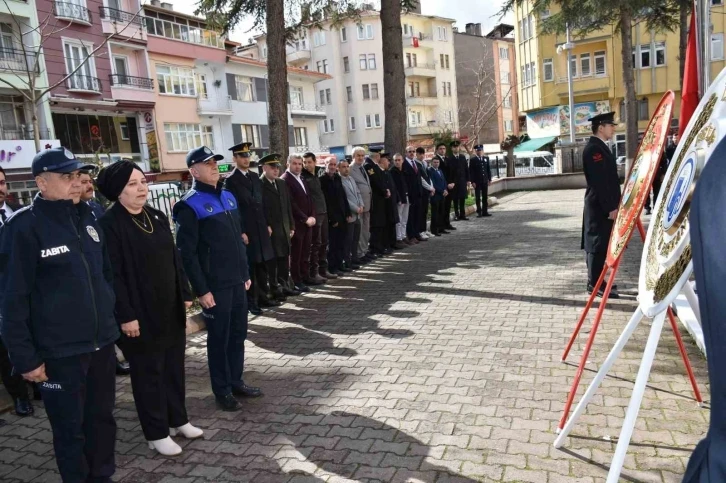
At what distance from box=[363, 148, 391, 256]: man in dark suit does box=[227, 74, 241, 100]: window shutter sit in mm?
30660

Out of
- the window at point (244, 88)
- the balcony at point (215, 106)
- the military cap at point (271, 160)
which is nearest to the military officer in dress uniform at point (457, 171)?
the military cap at point (271, 160)

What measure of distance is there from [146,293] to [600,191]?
511 cm

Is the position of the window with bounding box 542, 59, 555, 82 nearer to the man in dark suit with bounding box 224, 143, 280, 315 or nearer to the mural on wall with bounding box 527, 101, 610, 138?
the mural on wall with bounding box 527, 101, 610, 138

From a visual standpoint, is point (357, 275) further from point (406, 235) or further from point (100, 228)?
point (100, 228)

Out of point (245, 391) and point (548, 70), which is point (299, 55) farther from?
point (245, 391)

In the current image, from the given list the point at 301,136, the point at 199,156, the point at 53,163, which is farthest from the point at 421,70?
the point at 53,163

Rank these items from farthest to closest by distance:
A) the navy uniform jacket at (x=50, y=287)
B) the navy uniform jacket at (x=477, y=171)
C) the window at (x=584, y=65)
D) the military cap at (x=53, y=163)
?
the window at (x=584, y=65) < the navy uniform jacket at (x=477, y=171) < the military cap at (x=53, y=163) < the navy uniform jacket at (x=50, y=287)

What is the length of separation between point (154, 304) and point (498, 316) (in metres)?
4.21

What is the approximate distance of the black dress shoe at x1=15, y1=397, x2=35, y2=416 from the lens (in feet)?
16.0

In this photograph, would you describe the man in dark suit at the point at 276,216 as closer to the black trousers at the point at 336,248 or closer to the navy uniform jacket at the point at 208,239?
the black trousers at the point at 336,248

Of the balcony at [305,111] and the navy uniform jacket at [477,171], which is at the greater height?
the balcony at [305,111]

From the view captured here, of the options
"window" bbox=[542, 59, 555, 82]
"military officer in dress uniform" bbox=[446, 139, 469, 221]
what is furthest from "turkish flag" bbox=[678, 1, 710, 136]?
"window" bbox=[542, 59, 555, 82]

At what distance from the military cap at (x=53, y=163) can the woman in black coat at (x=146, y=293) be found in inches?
16.9

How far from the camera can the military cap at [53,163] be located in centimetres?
321
